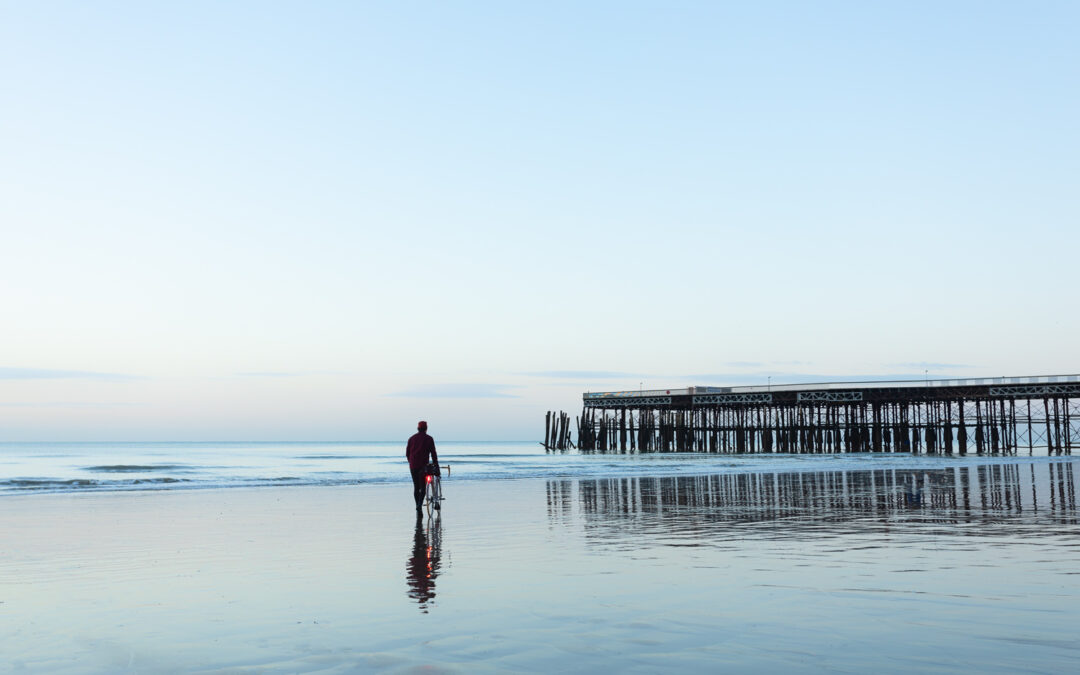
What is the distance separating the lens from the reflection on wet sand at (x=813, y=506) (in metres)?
12.5

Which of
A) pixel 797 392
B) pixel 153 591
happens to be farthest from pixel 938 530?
pixel 797 392

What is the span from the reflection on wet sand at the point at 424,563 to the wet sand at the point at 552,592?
5 centimetres

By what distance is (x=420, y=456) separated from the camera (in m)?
15.7

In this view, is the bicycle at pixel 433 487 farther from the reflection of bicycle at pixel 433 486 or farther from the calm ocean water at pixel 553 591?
the calm ocean water at pixel 553 591

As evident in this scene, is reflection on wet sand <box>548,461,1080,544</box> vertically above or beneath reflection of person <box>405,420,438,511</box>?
beneath

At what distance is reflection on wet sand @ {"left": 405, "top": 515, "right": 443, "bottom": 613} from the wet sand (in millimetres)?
45

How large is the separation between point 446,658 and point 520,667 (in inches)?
19.4

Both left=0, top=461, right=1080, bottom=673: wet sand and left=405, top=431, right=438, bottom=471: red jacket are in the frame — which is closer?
left=0, top=461, right=1080, bottom=673: wet sand

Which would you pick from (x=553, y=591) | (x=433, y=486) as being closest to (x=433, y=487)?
(x=433, y=486)

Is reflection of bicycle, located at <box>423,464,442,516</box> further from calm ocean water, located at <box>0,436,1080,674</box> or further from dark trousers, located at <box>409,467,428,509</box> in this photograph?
calm ocean water, located at <box>0,436,1080,674</box>

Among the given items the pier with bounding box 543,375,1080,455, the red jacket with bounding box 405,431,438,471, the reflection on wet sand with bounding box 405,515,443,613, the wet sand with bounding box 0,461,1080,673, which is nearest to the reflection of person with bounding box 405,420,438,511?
the red jacket with bounding box 405,431,438,471

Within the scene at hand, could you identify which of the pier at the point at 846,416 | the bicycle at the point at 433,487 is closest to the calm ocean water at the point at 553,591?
the bicycle at the point at 433,487

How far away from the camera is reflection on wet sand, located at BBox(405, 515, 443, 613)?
7.55m

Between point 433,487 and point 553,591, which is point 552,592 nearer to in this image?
point 553,591
